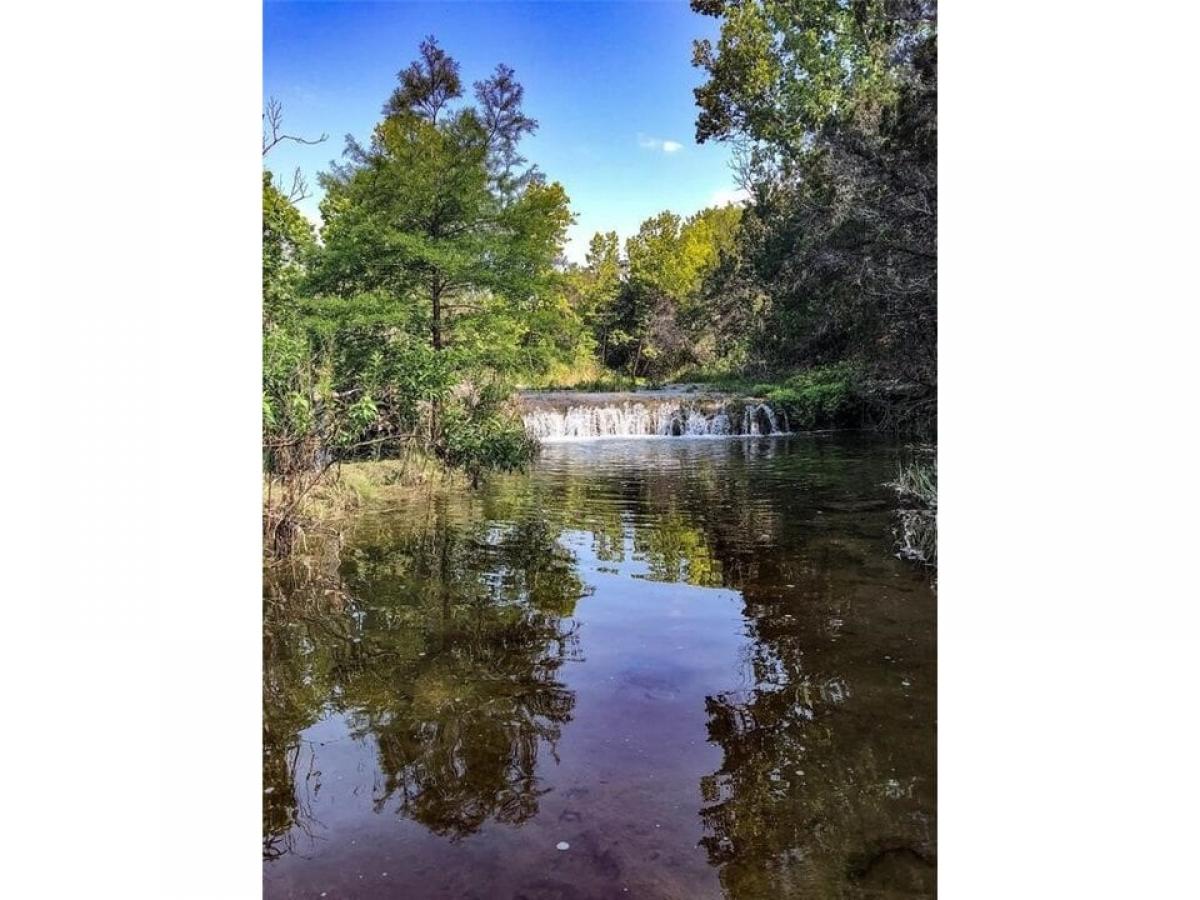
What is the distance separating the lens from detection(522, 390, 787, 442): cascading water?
1047 cm

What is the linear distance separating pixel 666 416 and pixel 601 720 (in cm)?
857

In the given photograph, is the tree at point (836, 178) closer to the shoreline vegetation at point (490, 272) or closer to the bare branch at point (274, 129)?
the shoreline vegetation at point (490, 272)

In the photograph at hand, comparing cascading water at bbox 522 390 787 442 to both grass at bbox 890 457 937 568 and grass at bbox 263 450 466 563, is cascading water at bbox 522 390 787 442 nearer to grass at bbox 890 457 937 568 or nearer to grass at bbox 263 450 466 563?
grass at bbox 263 450 466 563

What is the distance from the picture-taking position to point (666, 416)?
10.7m

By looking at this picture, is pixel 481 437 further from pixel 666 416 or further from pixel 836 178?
pixel 666 416

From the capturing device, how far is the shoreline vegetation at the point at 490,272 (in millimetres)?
4031

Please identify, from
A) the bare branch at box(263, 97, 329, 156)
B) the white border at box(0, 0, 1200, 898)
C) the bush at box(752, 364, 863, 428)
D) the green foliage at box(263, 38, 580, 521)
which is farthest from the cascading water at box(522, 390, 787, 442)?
the white border at box(0, 0, 1200, 898)
